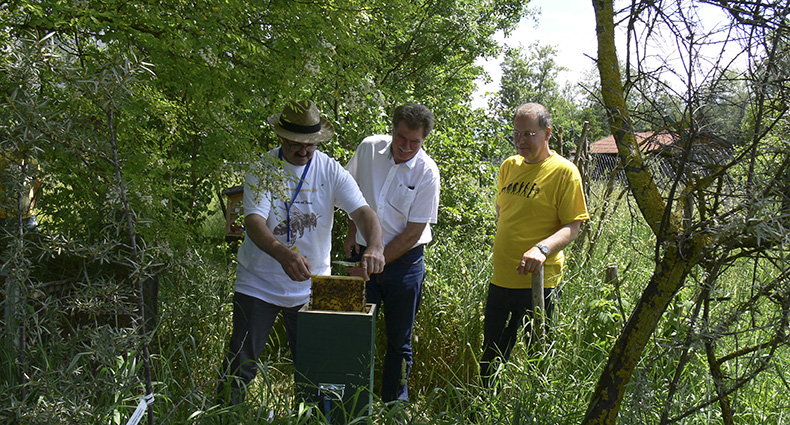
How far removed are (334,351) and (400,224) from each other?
61.2 inches

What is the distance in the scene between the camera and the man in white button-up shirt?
3.85 m

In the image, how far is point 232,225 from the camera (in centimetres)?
457

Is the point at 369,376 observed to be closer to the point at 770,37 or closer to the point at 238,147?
the point at 238,147

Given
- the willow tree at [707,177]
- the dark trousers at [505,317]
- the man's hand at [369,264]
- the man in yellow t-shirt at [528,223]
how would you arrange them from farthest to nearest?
the dark trousers at [505,317], the man in yellow t-shirt at [528,223], the man's hand at [369,264], the willow tree at [707,177]

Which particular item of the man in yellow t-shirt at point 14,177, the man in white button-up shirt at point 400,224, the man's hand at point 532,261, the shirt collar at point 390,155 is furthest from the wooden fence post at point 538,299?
the man in yellow t-shirt at point 14,177

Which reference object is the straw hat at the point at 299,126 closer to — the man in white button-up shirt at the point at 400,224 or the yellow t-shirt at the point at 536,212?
the man in white button-up shirt at the point at 400,224

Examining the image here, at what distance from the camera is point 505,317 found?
153 inches

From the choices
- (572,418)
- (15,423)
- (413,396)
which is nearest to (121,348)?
(15,423)

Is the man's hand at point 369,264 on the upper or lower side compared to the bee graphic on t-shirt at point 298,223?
lower

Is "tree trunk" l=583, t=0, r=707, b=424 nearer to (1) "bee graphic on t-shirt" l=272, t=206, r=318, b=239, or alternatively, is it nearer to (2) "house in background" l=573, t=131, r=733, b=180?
(2) "house in background" l=573, t=131, r=733, b=180

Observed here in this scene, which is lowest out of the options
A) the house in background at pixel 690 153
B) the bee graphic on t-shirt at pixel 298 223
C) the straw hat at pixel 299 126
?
the bee graphic on t-shirt at pixel 298 223

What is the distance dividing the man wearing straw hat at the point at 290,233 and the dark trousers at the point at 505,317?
3.62 ft

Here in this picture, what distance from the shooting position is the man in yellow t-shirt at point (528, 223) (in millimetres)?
3627

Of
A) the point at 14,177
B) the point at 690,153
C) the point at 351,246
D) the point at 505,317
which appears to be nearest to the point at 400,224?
the point at 351,246
